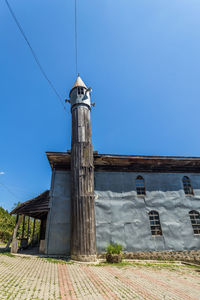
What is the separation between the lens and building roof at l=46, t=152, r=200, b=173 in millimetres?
12023

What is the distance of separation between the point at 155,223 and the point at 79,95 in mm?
11444

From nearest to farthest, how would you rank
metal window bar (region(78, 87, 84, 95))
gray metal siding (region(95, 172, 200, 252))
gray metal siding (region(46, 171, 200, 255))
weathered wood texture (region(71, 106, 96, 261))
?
weathered wood texture (region(71, 106, 96, 261)) → gray metal siding (region(46, 171, 200, 255)) → gray metal siding (region(95, 172, 200, 252)) → metal window bar (region(78, 87, 84, 95))

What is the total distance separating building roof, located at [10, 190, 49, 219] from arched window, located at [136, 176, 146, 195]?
22.1 feet

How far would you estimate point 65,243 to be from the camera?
10.4m

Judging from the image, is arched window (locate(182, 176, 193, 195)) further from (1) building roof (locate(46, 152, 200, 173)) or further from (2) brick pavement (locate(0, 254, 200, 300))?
(2) brick pavement (locate(0, 254, 200, 300))

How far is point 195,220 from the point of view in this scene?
11781 mm

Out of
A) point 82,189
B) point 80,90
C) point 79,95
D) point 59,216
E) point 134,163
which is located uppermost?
point 80,90

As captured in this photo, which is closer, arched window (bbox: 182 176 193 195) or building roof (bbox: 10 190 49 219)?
building roof (bbox: 10 190 49 219)

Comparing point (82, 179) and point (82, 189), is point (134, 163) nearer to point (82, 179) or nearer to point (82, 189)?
point (82, 179)

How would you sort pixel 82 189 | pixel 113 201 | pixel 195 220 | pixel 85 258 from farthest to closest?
pixel 195 220 → pixel 113 201 → pixel 82 189 → pixel 85 258

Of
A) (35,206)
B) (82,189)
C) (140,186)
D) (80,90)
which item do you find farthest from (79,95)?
(35,206)

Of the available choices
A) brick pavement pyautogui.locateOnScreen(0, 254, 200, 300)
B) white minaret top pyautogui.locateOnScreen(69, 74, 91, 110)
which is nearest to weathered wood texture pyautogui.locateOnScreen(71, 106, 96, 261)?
white minaret top pyautogui.locateOnScreen(69, 74, 91, 110)

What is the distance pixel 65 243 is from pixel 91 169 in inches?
199

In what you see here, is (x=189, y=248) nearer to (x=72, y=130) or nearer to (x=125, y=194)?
(x=125, y=194)
